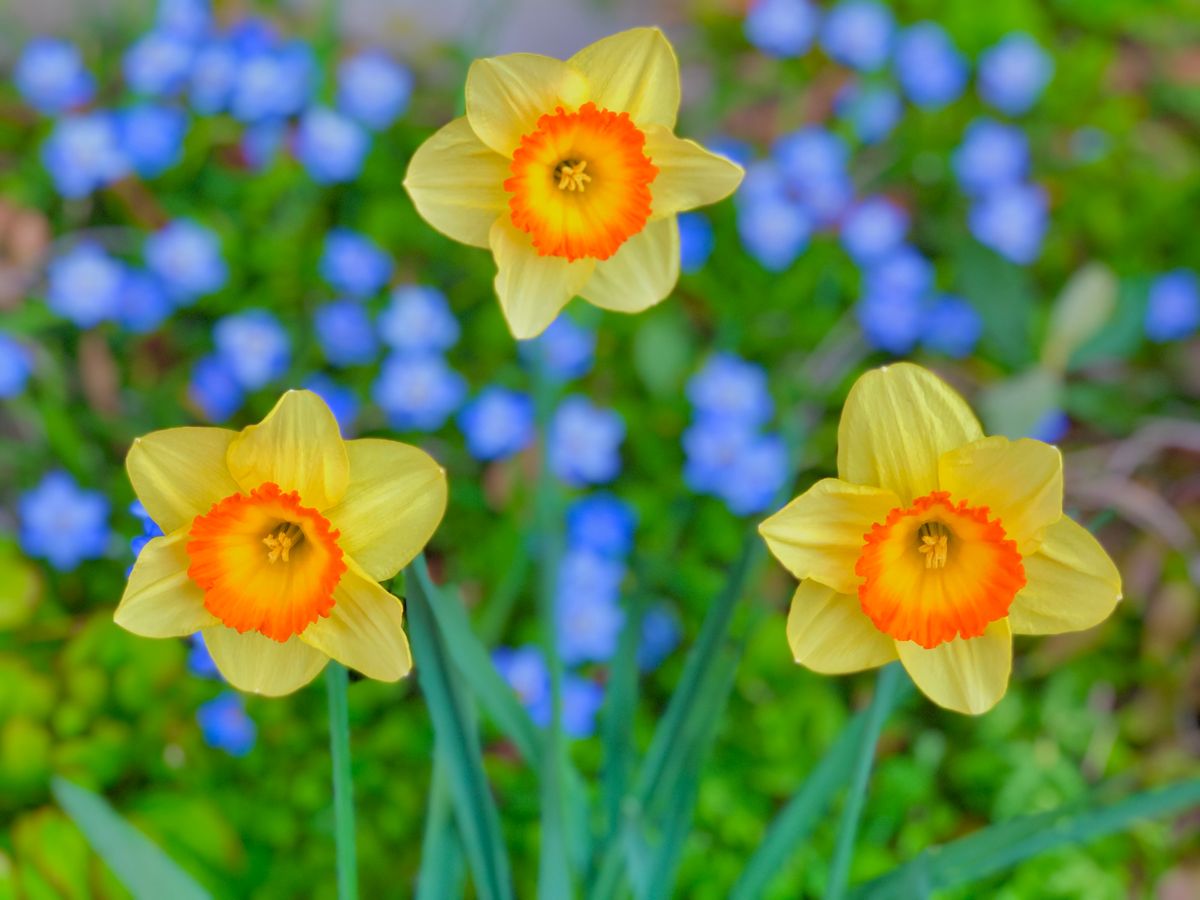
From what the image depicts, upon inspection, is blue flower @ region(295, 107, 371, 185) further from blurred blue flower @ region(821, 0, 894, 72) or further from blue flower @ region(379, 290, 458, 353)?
blurred blue flower @ region(821, 0, 894, 72)

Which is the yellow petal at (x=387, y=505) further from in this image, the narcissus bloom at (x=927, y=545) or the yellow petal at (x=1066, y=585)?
the yellow petal at (x=1066, y=585)

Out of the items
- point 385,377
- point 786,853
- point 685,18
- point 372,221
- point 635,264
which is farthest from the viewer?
point 685,18

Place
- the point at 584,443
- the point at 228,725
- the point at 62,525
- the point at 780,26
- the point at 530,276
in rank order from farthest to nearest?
the point at 780,26
the point at 584,443
the point at 62,525
the point at 228,725
the point at 530,276

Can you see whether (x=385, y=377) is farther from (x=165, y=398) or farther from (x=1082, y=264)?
(x=1082, y=264)

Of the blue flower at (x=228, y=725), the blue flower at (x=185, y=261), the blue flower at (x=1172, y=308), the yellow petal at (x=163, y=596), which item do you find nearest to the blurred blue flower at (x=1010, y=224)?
the blue flower at (x=1172, y=308)

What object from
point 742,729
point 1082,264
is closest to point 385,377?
point 742,729

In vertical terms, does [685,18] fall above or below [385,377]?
above

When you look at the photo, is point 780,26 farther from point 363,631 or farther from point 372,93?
point 363,631

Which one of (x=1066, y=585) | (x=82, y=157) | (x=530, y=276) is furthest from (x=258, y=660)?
(x=82, y=157)
